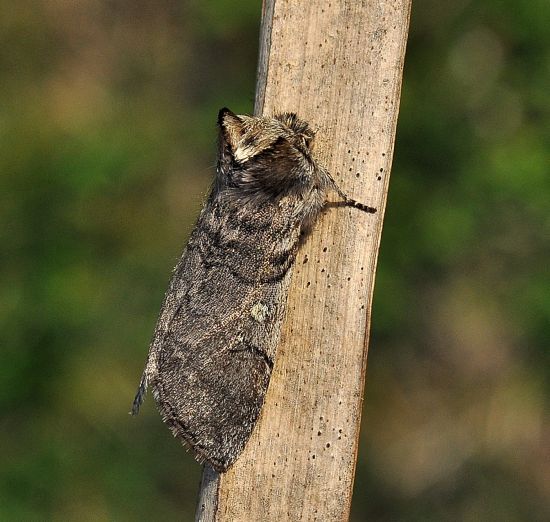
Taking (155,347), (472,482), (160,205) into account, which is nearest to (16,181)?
(160,205)

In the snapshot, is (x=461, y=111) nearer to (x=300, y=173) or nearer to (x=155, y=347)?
(x=300, y=173)

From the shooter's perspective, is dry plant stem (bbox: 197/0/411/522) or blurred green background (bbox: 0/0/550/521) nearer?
dry plant stem (bbox: 197/0/411/522)

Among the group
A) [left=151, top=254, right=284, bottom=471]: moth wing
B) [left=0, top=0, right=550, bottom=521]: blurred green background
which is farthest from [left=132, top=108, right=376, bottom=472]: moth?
[left=0, top=0, right=550, bottom=521]: blurred green background

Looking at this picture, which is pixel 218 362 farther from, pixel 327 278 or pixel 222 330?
pixel 327 278

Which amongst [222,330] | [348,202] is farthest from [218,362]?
[348,202]

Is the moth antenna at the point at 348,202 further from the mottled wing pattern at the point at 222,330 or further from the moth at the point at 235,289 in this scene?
the mottled wing pattern at the point at 222,330

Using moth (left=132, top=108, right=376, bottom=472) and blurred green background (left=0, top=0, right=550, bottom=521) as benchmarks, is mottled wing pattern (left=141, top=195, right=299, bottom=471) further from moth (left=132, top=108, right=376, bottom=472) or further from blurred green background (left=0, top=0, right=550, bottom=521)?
blurred green background (left=0, top=0, right=550, bottom=521)
